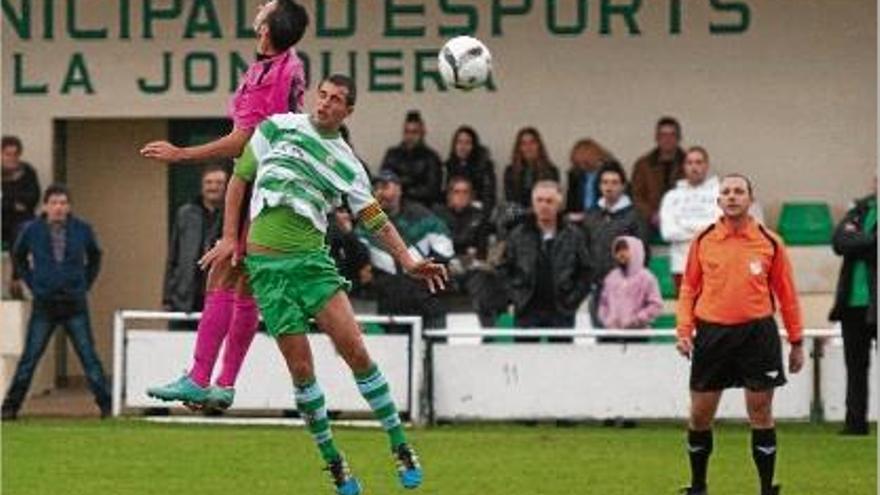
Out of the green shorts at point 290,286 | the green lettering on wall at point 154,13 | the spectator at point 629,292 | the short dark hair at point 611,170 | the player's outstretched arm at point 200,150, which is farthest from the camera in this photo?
the green lettering on wall at point 154,13

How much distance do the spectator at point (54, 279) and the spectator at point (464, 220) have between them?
10.1 ft

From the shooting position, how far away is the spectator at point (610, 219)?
23203 millimetres

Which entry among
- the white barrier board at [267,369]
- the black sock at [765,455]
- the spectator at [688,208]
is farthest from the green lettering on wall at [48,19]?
the black sock at [765,455]

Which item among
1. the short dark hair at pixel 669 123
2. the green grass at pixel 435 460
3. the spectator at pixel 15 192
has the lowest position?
the green grass at pixel 435 460

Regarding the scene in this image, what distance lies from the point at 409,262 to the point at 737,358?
286 cm

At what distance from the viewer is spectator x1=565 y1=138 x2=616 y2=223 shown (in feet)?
80.9

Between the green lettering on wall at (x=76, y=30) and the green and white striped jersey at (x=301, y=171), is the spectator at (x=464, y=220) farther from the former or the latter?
the green and white striped jersey at (x=301, y=171)

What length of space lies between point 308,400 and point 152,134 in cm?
1321

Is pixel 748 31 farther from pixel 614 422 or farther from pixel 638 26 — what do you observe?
pixel 614 422

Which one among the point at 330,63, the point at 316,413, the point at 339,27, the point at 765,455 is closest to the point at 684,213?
the point at 330,63

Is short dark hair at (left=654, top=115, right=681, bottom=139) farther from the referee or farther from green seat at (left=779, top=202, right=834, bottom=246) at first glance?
the referee

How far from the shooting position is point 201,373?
14500 millimetres

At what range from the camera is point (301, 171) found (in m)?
14.4

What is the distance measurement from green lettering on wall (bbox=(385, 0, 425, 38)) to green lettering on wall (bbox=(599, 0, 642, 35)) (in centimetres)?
173
